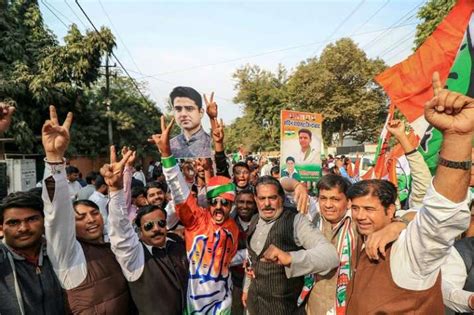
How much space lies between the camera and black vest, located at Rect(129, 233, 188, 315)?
269cm

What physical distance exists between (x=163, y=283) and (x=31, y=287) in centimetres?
90

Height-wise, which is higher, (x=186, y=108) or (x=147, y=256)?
(x=186, y=108)

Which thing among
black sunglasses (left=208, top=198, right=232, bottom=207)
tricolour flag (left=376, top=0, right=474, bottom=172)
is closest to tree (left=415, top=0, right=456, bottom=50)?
tricolour flag (left=376, top=0, right=474, bottom=172)

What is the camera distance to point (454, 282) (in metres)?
2.38

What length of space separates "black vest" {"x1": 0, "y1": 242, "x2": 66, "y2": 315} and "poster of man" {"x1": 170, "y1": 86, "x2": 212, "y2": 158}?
80.7 inches

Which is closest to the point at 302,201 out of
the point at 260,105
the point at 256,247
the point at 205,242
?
the point at 256,247

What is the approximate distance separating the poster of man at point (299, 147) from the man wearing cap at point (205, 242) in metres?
3.22

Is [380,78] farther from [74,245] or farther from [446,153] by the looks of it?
[74,245]

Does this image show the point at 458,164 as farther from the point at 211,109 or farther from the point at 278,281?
the point at 211,109

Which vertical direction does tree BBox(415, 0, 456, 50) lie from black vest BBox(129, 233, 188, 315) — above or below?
above

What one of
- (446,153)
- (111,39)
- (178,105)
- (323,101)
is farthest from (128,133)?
(446,153)

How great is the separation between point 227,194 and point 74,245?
4.16ft

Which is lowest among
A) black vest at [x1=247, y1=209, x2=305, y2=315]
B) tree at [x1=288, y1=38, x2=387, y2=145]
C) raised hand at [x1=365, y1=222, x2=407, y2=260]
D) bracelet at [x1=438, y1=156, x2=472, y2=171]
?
black vest at [x1=247, y1=209, x2=305, y2=315]

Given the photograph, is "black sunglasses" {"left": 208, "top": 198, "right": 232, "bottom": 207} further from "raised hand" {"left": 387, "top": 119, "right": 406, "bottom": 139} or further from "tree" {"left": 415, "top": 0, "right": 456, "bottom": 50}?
"tree" {"left": 415, "top": 0, "right": 456, "bottom": 50}
